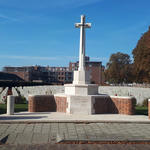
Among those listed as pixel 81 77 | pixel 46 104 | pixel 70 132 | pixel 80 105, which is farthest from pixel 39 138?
pixel 81 77

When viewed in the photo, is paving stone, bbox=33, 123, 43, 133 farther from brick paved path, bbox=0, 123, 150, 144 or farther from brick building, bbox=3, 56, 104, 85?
brick building, bbox=3, 56, 104, 85

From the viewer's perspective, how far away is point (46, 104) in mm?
10984

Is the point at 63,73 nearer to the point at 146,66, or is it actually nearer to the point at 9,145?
the point at 146,66

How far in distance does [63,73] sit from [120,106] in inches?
3725

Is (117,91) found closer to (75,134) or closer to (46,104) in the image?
(46,104)

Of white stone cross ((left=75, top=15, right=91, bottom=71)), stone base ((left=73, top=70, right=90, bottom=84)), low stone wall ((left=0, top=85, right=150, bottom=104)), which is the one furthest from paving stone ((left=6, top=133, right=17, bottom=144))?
low stone wall ((left=0, top=85, right=150, bottom=104))

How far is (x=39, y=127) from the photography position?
7.12m

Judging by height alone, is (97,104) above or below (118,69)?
below

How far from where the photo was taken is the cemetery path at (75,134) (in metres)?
5.45

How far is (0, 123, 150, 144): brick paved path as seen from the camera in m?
5.70

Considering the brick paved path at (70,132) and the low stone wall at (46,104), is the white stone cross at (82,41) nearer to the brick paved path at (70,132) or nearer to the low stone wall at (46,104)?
the low stone wall at (46,104)

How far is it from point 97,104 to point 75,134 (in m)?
4.23

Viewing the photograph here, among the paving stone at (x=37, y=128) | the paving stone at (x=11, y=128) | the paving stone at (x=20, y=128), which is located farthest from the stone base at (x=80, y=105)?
the paving stone at (x=11, y=128)

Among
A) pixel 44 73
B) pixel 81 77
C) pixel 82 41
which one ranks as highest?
pixel 44 73
